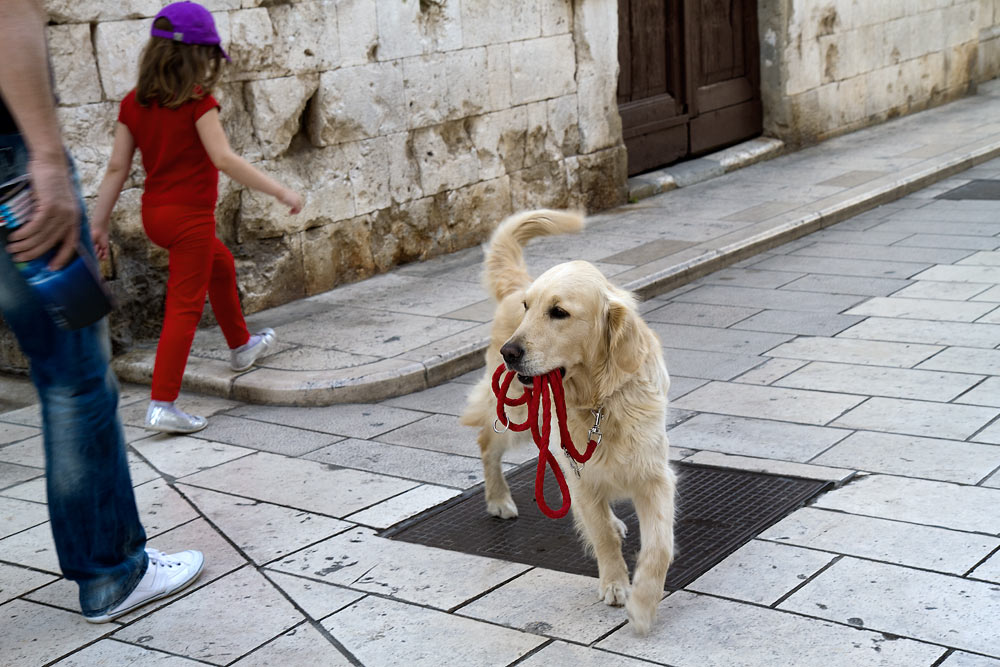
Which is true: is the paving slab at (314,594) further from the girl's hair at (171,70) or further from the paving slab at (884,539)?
the girl's hair at (171,70)

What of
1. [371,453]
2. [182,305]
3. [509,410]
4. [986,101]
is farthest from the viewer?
[986,101]

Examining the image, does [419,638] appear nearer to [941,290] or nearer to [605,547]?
[605,547]

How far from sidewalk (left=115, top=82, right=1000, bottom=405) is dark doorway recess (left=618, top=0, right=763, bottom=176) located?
0.38m

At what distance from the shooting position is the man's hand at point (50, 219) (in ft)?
10.0

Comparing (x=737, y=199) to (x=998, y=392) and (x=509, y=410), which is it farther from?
(x=509, y=410)

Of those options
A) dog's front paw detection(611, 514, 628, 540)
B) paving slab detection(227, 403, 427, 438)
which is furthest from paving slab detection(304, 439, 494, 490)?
dog's front paw detection(611, 514, 628, 540)

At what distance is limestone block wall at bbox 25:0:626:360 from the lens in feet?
22.2

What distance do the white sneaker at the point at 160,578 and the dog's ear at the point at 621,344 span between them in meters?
1.53

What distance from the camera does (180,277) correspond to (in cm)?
563

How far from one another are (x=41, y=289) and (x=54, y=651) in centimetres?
112

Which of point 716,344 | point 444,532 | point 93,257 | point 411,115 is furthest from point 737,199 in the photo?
point 93,257

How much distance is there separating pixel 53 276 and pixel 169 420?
240 cm

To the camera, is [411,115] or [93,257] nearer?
[93,257]

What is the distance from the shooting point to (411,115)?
332 inches
